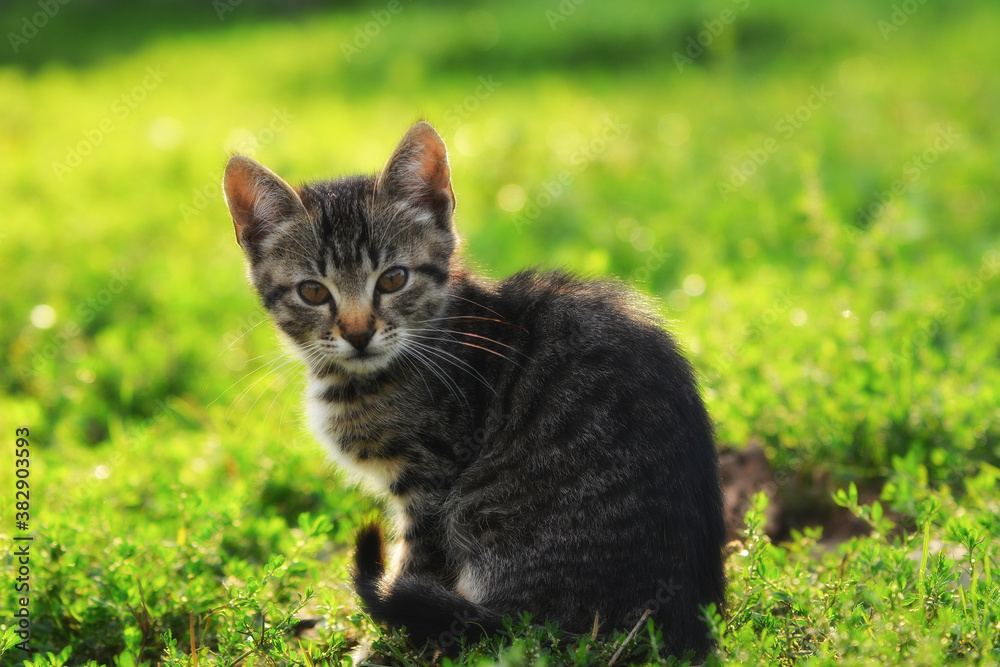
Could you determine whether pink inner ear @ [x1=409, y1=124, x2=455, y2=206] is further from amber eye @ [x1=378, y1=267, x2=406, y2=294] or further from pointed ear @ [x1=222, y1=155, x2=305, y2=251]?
pointed ear @ [x1=222, y1=155, x2=305, y2=251]

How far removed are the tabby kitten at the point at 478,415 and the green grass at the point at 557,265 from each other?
208mm

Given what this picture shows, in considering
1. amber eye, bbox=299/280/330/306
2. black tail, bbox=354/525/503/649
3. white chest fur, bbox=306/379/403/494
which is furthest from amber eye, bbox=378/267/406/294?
black tail, bbox=354/525/503/649

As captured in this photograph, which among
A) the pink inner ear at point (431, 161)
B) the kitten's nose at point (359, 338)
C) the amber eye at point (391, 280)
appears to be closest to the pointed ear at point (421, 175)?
the pink inner ear at point (431, 161)

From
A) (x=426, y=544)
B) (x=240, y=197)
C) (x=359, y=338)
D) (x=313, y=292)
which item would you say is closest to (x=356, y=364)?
(x=359, y=338)

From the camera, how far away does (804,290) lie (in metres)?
5.22

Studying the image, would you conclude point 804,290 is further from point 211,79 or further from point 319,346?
point 211,79

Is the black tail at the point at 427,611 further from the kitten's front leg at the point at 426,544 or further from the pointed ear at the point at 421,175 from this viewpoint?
the pointed ear at the point at 421,175

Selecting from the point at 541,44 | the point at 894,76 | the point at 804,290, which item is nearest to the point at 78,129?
the point at 541,44

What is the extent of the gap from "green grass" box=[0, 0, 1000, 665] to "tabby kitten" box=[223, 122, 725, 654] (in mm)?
208

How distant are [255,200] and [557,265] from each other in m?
2.15

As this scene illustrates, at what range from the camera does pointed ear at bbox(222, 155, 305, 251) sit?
3.22 metres

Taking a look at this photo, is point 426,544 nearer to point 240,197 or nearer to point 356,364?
point 356,364

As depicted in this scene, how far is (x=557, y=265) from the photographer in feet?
16.5

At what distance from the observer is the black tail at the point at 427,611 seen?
102 inches
